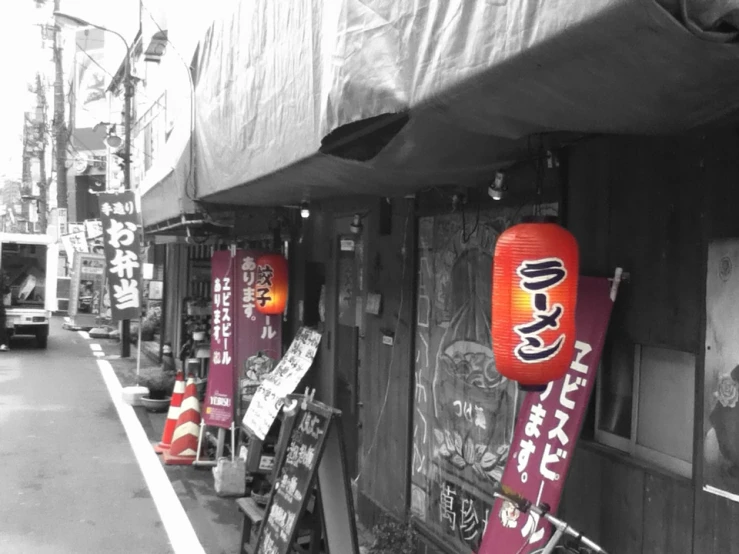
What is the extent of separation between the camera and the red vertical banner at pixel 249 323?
35.7 feet

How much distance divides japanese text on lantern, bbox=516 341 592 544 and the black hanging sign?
181cm

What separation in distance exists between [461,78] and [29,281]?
28.8m

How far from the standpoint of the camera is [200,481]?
35.3ft

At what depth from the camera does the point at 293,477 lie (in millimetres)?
6410

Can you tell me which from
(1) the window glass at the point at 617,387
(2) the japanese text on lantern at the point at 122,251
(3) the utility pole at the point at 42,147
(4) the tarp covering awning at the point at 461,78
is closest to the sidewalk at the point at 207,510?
(1) the window glass at the point at 617,387

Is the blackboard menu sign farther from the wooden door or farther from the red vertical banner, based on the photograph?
the red vertical banner

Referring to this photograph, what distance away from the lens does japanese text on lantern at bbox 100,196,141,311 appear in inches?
675

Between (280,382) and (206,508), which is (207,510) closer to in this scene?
(206,508)

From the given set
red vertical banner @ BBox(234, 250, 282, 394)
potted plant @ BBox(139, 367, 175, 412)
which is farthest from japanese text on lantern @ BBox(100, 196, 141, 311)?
red vertical banner @ BBox(234, 250, 282, 394)

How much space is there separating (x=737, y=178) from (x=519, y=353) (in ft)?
4.43

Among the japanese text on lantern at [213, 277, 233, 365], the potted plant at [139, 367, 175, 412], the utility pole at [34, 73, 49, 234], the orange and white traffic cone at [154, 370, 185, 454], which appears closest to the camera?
the japanese text on lantern at [213, 277, 233, 365]

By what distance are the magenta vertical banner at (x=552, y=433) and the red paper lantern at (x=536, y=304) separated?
44cm

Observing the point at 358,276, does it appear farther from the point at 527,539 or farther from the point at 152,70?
the point at 152,70

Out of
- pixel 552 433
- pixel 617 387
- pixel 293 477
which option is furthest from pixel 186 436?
pixel 617 387
